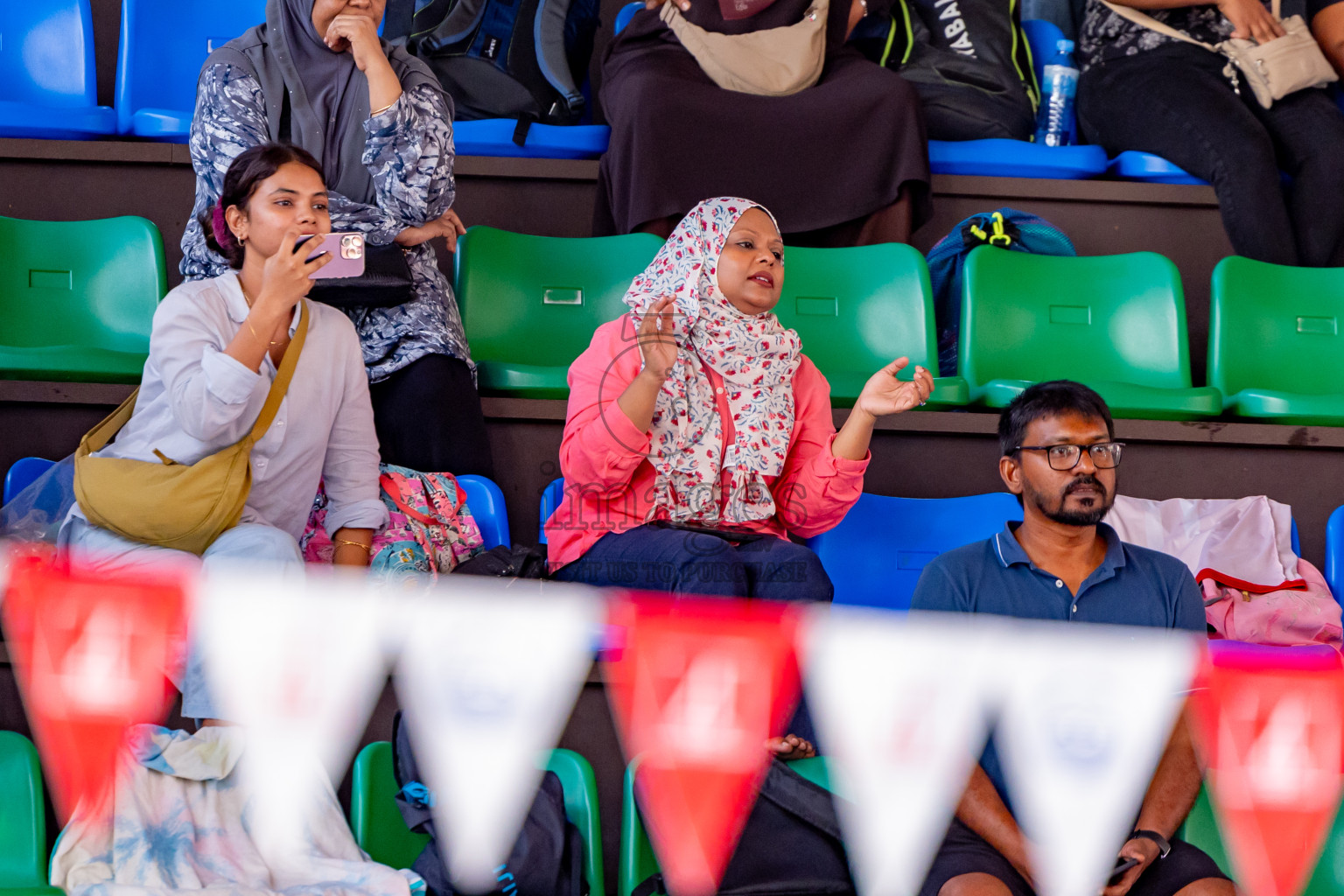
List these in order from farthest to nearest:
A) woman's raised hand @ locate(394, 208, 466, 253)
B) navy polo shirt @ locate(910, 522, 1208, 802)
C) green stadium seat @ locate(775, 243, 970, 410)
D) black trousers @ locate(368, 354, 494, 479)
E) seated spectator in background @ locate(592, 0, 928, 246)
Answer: seated spectator in background @ locate(592, 0, 928, 246)
green stadium seat @ locate(775, 243, 970, 410)
woman's raised hand @ locate(394, 208, 466, 253)
black trousers @ locate(368, 354, 494, 479)
navy polo shirt @ locate(910, 522, 1208, 802)

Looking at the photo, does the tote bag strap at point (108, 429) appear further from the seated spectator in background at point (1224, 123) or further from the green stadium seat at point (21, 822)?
the seated spectator in background at point (1224, 123)

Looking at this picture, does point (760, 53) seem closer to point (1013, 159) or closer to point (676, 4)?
point (676, 4)

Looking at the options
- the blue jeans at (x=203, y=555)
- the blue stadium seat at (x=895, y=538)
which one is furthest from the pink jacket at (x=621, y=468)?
the blue jeans at (x=203, y=555)

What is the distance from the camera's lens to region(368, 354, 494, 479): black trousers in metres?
2.16

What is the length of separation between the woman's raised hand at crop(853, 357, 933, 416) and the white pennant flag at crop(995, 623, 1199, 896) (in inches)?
15.2

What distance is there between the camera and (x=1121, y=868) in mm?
1554

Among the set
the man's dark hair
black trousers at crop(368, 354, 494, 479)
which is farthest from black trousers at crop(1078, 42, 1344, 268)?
black trousers at crop(368, 354, 494, 479)

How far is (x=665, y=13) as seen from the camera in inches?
115

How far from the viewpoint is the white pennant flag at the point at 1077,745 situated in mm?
1587

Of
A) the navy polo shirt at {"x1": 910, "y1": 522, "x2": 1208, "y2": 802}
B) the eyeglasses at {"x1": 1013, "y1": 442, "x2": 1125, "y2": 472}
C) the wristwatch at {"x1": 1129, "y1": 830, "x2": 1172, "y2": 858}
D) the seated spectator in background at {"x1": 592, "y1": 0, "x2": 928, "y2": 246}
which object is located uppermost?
the seated spectator in background at {"x1": 592, "y1": 0, "x2": 928, "y2": 246}

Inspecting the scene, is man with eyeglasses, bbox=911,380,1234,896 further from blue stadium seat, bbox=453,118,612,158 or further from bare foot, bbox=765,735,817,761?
blue stadium seat, bbox=453,118,612,158

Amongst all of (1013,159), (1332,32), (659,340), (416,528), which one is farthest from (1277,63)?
(416,528)

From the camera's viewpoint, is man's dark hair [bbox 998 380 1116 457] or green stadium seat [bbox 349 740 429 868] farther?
man's dark hair [bbox 998 380 1116 457]

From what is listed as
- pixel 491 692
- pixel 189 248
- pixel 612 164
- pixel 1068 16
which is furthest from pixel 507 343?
pixel 1068 16
